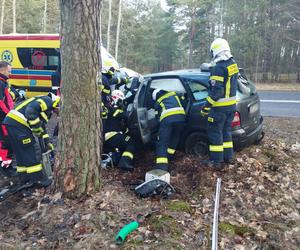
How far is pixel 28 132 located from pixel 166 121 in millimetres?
2105

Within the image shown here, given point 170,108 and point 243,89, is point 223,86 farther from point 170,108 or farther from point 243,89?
point 170,108

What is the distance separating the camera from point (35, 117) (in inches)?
204

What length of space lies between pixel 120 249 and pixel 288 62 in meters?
28.2

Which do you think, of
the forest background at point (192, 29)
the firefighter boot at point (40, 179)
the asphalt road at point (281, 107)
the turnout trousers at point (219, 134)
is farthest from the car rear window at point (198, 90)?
the forest background at point (192, 29)

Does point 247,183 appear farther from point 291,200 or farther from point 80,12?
point 80,12

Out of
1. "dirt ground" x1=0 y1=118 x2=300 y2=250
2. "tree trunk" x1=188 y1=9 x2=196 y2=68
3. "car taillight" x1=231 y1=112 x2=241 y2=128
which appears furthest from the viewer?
"tree trunk" x1=188 y1=9 x2=196 y2=68

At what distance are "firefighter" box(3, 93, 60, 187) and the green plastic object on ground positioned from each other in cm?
186

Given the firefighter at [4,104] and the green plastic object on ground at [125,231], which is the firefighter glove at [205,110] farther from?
the firefighter at [4,104]

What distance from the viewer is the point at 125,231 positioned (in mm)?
3697

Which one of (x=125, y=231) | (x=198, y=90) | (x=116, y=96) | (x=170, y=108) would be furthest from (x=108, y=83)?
(x=125, y=231)

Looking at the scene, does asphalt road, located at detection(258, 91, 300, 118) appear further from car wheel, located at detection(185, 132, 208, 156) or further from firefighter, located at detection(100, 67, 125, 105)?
car wheel, located at detection(185, 132, 208, 156)

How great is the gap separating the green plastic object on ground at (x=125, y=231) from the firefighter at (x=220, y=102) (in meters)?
1.88

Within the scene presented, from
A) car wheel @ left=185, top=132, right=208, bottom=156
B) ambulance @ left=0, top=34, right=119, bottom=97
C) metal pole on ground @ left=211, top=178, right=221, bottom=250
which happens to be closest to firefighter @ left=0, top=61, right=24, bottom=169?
car wheel @ left=185, top=132, right=208, bottom=156

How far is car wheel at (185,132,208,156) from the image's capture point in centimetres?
565
